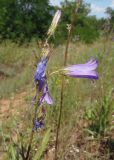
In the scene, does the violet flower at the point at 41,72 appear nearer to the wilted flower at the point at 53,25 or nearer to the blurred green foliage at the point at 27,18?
the wilted flower at the point at 53,25

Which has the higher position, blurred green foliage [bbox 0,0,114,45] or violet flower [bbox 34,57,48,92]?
blurred green foliage [bbox 0,0,114,45]

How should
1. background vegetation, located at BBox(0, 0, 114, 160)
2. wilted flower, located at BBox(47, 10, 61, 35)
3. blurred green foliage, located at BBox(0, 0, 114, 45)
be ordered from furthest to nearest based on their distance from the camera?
1. blurred green foliage, located at BBox(0, 0, 114, 45)
2. background vegetation, located at BBox(0, 0, 114, 160)
3. wilted flower, located at BBox(47, 10, 61, 35)

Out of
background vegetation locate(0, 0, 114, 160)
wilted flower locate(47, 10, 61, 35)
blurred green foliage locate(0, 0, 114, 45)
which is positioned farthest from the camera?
blurred green foliage locate(0, 0, 114, 45)

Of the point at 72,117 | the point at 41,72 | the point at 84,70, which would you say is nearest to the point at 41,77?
the point at 41,72

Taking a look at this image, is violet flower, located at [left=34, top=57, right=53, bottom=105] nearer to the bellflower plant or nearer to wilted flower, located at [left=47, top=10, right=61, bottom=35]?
the bellflower plant

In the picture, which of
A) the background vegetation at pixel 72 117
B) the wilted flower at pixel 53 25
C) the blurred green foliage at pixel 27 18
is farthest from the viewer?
the blurred green foliage at pixel 27 18

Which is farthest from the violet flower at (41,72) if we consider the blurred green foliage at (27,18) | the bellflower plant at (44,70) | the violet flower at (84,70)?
the blurred green foliage at (27,18)

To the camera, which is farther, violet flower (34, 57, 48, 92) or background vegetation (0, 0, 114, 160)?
background vegetation (0, 0, 114, 160)

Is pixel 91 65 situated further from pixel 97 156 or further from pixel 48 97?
pixel 97 156

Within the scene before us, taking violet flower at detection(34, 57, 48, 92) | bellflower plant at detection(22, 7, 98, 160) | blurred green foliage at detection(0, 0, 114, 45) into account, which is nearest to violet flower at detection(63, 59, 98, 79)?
bellflower plant at detection(22, 7, 98, 160)

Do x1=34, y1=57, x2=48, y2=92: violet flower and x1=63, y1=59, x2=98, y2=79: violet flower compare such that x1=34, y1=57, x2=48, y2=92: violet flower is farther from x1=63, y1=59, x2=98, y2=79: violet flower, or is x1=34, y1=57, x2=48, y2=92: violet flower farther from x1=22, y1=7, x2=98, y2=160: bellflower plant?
x1=63, y1=59, x2=98, y2=79: violet flower
